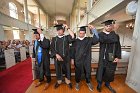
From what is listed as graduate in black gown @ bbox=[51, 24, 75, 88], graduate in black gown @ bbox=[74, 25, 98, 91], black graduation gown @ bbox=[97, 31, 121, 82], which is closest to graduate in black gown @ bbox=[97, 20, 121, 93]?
black graduation gown @ bbox=[97, 31, 121, 82]

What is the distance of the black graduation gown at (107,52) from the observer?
241cm

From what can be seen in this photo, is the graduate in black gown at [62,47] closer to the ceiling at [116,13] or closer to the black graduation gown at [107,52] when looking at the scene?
the black graduation gown at [107,52]

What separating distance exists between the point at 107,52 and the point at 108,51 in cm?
3

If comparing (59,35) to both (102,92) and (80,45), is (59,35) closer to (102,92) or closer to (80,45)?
(80,45)

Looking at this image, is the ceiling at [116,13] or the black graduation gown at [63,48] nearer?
the black graduation gown at [63,48]

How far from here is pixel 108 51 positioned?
2.48m

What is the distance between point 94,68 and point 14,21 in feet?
25.3

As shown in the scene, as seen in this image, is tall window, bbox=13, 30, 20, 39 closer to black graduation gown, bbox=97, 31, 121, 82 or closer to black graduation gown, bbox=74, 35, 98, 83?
black graduation gown, bbox=74, 35, 98, 83

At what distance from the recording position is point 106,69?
2521mm

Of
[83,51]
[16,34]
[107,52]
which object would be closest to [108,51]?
[107,52]

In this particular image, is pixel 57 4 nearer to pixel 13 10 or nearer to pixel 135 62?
pixel 13 10

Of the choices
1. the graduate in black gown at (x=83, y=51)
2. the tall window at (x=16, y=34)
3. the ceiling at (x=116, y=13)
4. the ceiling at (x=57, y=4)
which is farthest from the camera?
the ceiling at (x=57, y=4)

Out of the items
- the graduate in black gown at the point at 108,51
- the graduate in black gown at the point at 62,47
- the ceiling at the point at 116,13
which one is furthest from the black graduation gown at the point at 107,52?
the ceiling at the point at 116,13

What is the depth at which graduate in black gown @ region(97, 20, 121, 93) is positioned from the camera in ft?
7.91
